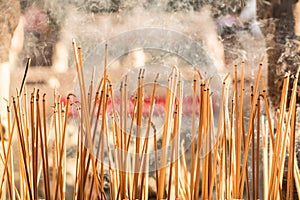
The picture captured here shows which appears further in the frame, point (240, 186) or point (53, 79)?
point (53, 79)

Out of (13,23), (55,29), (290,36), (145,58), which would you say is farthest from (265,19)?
(13,23)

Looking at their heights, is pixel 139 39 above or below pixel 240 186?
above

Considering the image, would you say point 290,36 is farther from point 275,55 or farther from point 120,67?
point 120,67

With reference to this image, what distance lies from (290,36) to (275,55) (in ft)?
0.25

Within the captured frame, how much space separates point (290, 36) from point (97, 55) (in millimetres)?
619

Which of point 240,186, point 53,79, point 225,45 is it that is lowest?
point 240,186

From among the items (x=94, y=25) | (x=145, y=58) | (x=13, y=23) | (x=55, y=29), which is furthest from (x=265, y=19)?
(x=13, y=23)

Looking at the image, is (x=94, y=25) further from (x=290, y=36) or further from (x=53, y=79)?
(x=290, y=36)

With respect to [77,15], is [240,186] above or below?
below

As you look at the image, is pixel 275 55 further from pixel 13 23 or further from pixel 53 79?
pixel 13 23

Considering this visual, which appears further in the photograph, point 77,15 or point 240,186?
point 77,15

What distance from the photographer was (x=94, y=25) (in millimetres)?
1608

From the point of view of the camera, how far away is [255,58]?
1601mm

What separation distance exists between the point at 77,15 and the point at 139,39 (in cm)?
21
